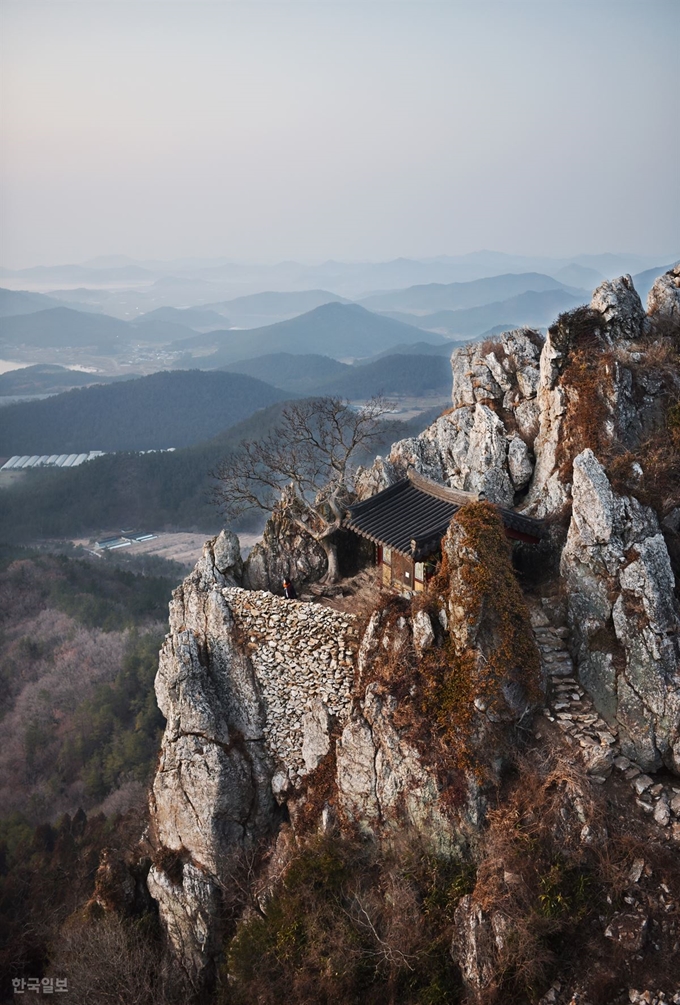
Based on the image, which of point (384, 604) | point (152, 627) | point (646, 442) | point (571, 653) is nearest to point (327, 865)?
point (384, 604)

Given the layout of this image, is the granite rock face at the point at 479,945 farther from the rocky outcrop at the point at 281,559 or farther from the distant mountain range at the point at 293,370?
the distant mountain range at the point at 293,370

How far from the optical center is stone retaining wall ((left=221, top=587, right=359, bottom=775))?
608 inches

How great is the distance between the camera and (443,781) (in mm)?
12805

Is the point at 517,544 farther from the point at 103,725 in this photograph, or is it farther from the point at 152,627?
the point at 152,627

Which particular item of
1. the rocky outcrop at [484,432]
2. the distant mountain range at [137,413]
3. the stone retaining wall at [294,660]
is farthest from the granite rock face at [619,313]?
the distant mountain range at [137,413]

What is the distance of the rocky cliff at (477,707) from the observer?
11602 millimetres

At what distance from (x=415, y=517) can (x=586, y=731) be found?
622 cm

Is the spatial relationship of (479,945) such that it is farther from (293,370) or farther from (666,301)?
(293,370)

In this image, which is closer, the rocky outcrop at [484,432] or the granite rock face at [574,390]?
the granite rock face at [574,390]

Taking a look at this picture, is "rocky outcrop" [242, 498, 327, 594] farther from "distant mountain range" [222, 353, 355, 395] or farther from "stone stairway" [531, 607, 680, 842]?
"distant mountain range" [222, 353, 355, 395]

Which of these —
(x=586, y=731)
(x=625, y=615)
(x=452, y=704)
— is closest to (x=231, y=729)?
(x=452, y=704)

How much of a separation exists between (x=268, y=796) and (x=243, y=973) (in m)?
3.76

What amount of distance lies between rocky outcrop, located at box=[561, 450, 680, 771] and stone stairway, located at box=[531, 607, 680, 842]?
0.26 metres

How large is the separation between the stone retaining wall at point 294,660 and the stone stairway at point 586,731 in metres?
4.35
